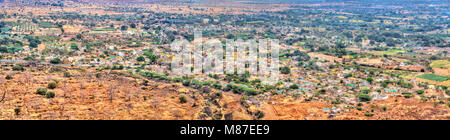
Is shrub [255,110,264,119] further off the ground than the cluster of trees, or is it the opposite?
the cluster of trees

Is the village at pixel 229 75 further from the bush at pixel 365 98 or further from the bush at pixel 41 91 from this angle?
the bush at pixel 41 91

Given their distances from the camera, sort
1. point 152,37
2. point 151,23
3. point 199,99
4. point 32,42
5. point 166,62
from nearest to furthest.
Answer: point 199,99 < point 166,62 < point 32,42 < point 152,37 < point 151,23

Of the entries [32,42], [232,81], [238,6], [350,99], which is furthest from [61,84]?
[238,6]

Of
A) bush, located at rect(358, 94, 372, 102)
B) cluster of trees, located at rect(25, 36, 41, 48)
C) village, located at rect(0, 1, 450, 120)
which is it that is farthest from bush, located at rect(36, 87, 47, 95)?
cluster of trees, located at rect(25, 36, 41, 48)

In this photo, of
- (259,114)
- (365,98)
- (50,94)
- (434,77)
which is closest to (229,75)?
(259,114)

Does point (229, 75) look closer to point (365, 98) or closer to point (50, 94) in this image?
point (365, 98)

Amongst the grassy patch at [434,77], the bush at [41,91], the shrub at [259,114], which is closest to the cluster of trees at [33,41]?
the bush at [41,91]

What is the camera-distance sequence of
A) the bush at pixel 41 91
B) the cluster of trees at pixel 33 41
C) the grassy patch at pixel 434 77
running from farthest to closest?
the cluster of trees at pixel 33 41 < the grassy patch at pixel 434 77 < the bush at pixel 41 91

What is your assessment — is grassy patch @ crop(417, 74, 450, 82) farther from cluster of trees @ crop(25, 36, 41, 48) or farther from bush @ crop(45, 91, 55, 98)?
Answer: cluster of trees @ crop(25, 36, 41, 48)

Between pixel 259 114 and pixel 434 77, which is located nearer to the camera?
pixel 259 114

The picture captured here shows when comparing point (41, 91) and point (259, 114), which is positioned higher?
point (41, 91)
